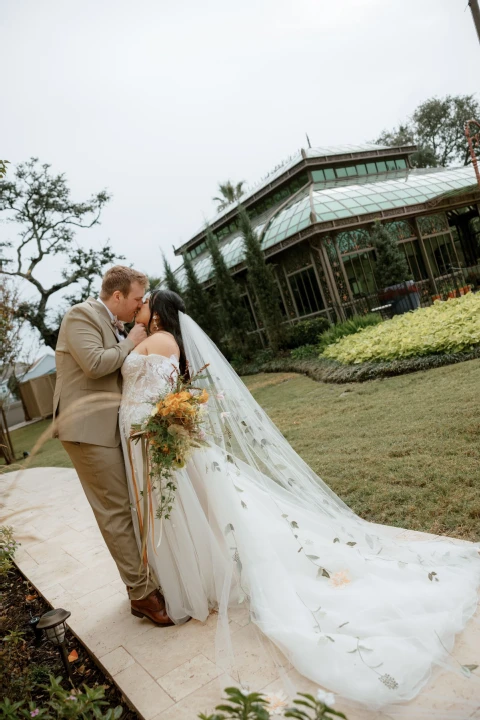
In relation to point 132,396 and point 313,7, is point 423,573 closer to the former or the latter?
point 132,396

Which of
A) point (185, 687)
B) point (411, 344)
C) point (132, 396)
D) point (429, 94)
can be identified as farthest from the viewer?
point (429, 94)

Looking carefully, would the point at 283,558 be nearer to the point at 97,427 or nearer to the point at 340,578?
the point at 340,578

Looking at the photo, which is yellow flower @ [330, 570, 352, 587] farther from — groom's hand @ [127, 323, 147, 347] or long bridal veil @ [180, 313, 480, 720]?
groom's hand @ [127, 323, 147, 347]

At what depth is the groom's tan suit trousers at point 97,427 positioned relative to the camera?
319cm

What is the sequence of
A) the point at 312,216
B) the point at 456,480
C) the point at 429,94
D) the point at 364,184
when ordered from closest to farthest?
the point at 456,480 < the point at 312,216 < the point at 364,184 < the point at 429,94

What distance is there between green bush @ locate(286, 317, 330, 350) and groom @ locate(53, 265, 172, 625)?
43.4 ft

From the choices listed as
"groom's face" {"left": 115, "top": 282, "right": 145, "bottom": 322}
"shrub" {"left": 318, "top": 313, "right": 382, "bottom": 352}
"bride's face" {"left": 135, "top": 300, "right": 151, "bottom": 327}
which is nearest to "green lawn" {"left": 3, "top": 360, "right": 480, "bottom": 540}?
"bride's face" {"left": 135, "top": 300, "right": 151, "bottom": 327}

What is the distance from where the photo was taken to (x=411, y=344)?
1011 centimetres

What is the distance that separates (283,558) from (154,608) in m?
0.96

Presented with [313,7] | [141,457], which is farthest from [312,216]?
[141,457]

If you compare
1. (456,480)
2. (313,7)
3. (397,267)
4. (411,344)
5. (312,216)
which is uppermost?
(313,7)

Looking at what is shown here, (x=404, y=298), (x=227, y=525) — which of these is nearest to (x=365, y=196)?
(x=404, y=298)

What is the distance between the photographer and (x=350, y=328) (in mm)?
14164

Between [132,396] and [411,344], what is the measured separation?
26.2 feet
